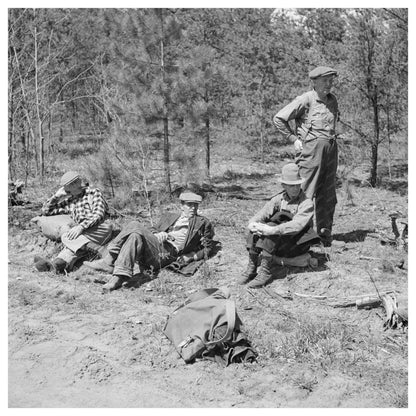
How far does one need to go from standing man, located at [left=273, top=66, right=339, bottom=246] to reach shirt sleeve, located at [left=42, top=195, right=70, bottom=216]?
2.70m

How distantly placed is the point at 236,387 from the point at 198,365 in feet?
1.37

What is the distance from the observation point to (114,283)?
18.5ft

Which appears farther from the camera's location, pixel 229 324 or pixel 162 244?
pixel 162 244

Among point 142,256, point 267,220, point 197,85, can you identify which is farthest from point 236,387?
point 197,85

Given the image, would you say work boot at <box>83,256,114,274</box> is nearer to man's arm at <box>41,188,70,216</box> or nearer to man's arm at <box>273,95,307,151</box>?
man's arm at <box>41,188,70,216</box>

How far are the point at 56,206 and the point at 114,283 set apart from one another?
1.65 m

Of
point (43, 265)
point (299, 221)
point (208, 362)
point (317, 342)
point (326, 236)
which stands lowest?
point (208, 362)

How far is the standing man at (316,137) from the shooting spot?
5.91m

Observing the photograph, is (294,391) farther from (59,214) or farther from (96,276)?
(59,214)

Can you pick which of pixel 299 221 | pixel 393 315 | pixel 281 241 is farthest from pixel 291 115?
pixel 393 315

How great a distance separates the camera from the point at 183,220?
6.10m

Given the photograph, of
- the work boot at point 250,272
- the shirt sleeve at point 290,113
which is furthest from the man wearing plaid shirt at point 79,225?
the shirt sleeve at point 290,113

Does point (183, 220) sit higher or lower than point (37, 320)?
higher

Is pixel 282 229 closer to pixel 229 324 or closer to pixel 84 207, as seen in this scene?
pixel 229 324
